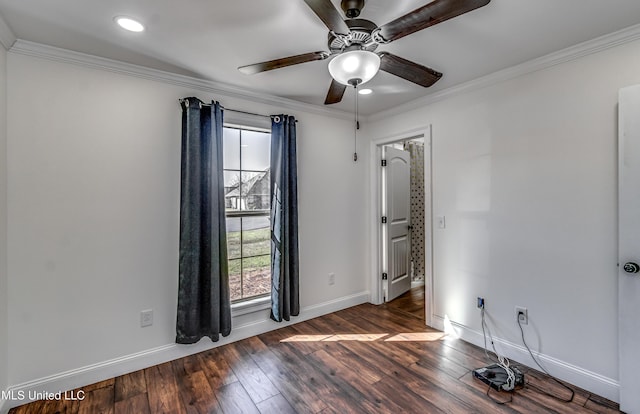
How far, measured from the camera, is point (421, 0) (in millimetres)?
1584

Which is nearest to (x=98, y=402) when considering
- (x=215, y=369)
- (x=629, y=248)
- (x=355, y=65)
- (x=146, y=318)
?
(x=146, y=318)

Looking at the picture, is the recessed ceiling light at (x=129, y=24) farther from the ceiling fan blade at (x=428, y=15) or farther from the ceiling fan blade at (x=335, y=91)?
the ceiling fan blade at (x=428, y=15)

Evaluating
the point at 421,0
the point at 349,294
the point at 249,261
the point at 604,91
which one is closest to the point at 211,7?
the point at 421,0

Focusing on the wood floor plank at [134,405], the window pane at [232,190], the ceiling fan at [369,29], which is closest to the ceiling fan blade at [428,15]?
the ceiling fan at [369,29]

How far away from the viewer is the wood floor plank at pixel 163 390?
1.95m

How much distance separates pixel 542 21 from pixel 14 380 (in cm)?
403

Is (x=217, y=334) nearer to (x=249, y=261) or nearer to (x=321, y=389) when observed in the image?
(x=249, y=261)

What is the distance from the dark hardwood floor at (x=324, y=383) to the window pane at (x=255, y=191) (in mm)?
1302

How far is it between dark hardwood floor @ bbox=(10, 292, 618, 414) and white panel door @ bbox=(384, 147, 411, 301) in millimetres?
1116

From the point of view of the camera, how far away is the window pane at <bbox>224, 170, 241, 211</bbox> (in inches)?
114

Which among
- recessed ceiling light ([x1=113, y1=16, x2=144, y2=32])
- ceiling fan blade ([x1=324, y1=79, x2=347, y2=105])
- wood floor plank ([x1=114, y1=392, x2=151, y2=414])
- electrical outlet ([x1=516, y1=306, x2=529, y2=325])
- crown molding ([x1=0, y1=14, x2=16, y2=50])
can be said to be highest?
recessed ceiling light ([x1=113, y1=16, x2=144, y2=32])

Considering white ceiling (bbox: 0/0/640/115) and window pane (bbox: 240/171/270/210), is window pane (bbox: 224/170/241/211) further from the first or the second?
white ceiling (bbox: 0/0/640/115)

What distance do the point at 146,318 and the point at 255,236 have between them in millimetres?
1155

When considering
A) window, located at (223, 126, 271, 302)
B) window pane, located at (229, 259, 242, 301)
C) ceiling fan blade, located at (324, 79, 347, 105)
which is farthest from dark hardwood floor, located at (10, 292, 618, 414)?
→ ceiling fan blade, located at (324, 79, 347, 105)
